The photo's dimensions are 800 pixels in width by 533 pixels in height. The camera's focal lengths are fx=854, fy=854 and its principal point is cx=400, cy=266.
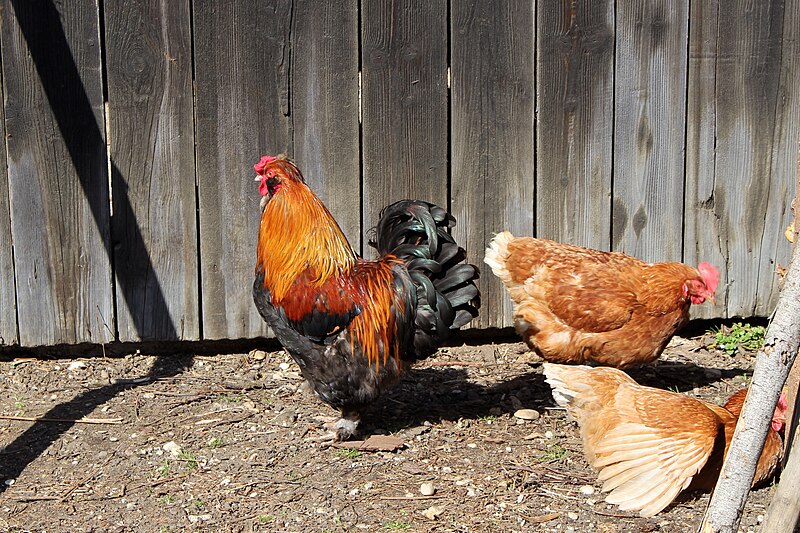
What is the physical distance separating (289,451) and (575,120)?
2973 mm

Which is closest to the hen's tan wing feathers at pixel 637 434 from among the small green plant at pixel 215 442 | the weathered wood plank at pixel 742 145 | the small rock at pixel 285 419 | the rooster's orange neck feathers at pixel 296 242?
the rooster's orange neck feathers at pixel 296 242

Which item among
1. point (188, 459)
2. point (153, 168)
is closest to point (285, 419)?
point (188, 459)

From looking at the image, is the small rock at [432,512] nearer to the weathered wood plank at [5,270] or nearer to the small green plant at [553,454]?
the small green plant at [553,454]

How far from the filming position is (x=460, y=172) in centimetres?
597

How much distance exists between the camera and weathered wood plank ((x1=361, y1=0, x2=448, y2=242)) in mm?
5707

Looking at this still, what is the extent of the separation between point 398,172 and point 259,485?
2.37 meters

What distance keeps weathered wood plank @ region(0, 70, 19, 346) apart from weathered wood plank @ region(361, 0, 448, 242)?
2355mm

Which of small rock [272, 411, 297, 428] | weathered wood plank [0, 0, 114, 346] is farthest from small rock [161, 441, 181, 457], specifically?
weathered wood plank [0, 0, 114, 346]

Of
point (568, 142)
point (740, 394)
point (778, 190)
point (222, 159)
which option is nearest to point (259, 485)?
point (222, 159)

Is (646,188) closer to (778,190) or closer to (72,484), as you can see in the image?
(778,190)

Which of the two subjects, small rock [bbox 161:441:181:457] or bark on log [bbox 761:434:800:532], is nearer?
bark on log [bbox 761:434:800:532]

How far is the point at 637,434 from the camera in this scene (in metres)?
4.21

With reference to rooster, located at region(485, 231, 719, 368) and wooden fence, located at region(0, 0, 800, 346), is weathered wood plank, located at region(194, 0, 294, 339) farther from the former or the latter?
rooster, located at region(485, 231, 719, 368)

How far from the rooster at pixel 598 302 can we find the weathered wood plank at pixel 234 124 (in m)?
1.78
